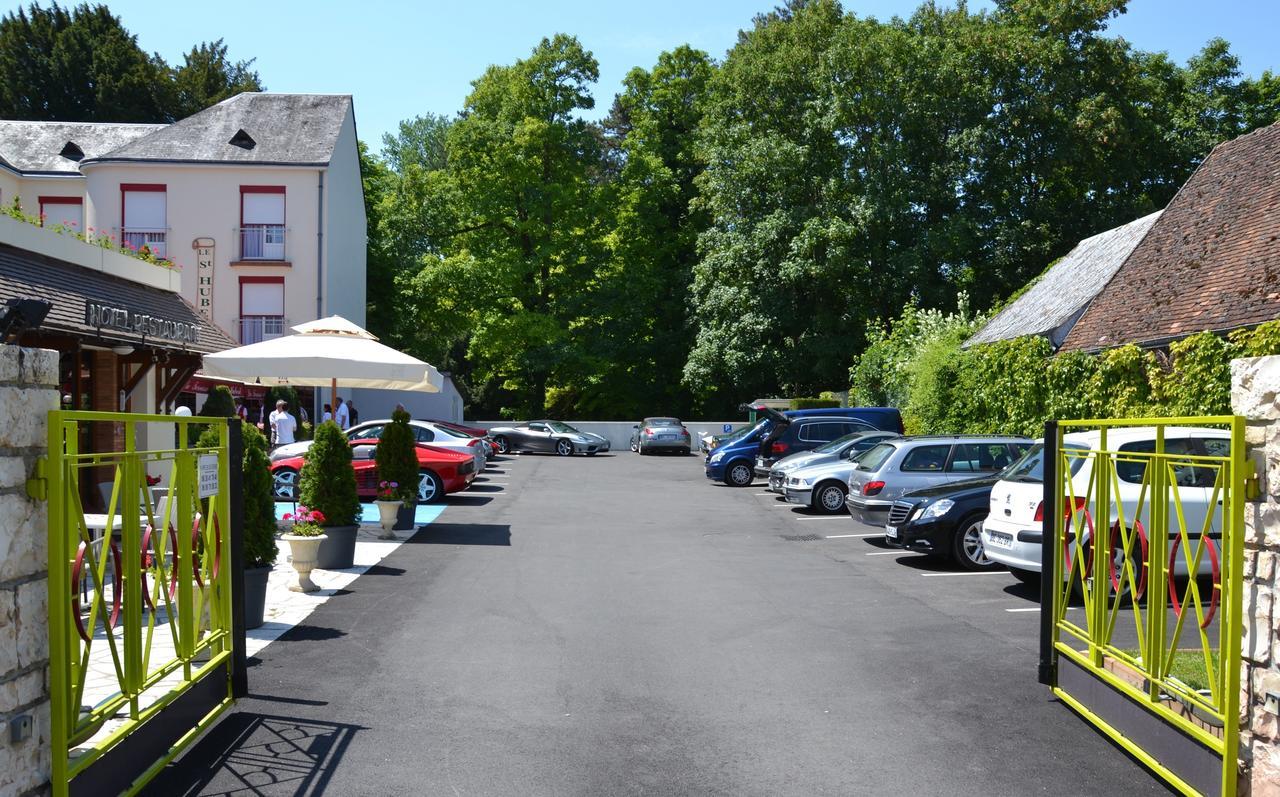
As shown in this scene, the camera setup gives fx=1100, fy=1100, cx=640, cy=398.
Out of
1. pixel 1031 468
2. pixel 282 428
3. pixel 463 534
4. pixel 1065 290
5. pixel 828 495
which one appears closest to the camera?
pixel 1031 468

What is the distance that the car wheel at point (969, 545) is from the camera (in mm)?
12797

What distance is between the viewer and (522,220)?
47156mm

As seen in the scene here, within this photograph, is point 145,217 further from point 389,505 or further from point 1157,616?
point 1157,616

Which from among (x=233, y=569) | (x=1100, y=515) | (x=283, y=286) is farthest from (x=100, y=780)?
(x=283, y=286)

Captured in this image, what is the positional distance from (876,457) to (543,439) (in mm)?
25580

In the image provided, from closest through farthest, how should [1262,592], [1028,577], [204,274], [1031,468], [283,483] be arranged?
[1262,592]
[1031,468]
[1028,577]
[283,483]
[204,274]

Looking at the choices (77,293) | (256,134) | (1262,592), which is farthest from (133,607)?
(256,134)

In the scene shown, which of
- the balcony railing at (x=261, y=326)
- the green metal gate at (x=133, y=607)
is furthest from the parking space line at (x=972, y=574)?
the balcony railing at (x=261, y=326)

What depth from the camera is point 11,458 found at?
4105 mm

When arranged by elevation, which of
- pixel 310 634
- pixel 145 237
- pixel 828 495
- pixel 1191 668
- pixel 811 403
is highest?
pixel 145 237

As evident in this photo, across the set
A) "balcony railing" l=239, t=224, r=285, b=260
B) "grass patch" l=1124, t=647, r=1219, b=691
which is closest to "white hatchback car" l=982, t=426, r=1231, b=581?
"grass patch" l=1124, t=647, r=1219, b=691

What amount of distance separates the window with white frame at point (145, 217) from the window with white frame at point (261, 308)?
278cm

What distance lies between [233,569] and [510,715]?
195 centimetres

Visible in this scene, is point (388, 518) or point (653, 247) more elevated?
point (653, 247)
